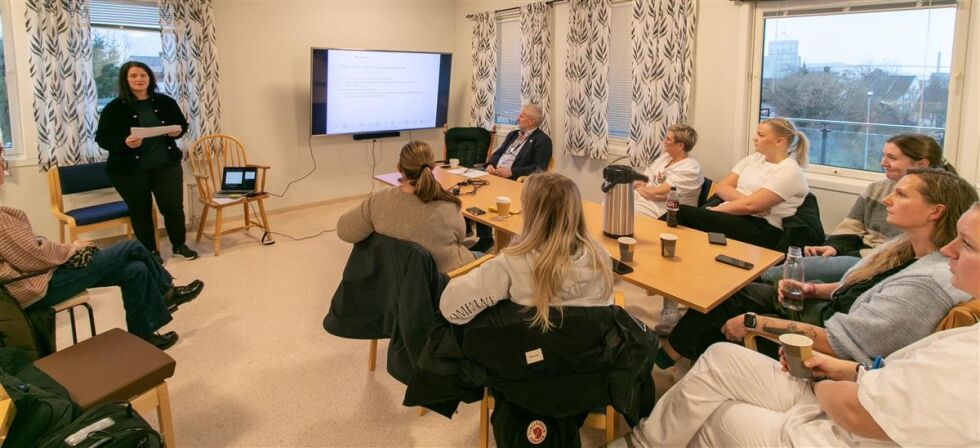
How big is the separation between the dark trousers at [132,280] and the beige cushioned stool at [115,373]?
59 centimetres

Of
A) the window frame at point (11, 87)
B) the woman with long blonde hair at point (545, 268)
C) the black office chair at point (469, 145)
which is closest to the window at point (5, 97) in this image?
the window frame at point (11, 87)

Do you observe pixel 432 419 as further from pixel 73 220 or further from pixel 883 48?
pixel 883 48

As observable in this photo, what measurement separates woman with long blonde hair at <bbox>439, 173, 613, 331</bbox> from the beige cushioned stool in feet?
3.27

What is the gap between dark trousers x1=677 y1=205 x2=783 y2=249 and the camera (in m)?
3.23

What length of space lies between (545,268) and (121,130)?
11.7 ft

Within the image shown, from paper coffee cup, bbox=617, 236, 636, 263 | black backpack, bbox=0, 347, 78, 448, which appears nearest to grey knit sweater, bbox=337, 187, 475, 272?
paper coffee cup, bbox=617, 236, 636, 263

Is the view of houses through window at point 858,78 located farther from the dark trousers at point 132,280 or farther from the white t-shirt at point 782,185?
the dark trousers at point 132,280

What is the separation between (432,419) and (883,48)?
3332 millimetres

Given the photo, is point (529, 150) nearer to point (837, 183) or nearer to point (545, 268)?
point (837, 183)

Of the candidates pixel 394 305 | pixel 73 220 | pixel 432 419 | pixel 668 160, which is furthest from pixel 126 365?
pixel 668 160

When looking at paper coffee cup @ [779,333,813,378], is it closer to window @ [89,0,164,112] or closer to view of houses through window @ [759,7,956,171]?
view of houses through window @ [759,7,956,171]

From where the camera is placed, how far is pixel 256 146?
5.40m

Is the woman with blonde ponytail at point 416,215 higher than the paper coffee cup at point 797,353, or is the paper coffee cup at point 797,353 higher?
the woman with blonde ponytail at point 416,215

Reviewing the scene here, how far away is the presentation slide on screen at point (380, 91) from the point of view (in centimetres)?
546
